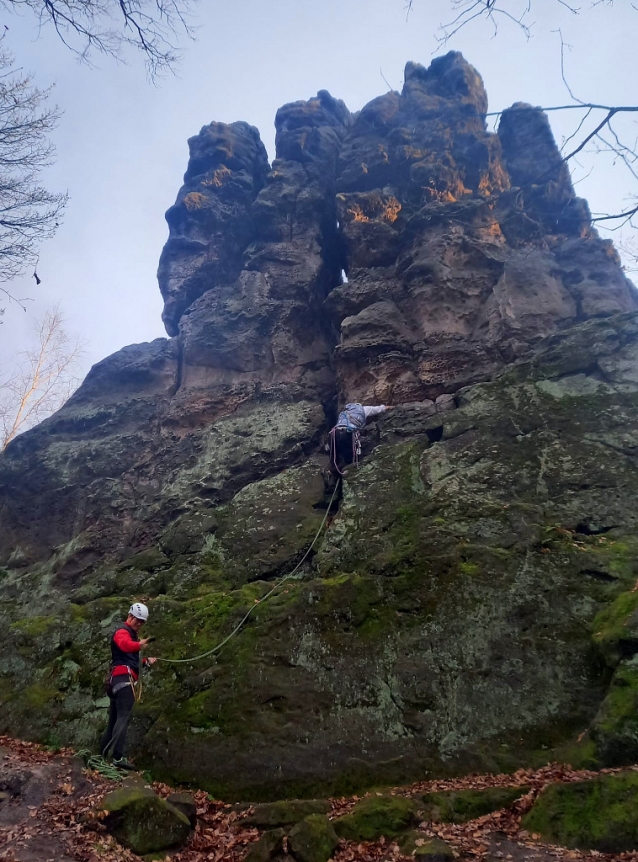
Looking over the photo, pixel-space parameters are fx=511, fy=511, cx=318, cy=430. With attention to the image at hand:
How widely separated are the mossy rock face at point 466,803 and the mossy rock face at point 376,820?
235mm

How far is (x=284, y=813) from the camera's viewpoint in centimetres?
564

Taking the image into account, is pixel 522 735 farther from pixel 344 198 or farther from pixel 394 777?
pixel 344 198

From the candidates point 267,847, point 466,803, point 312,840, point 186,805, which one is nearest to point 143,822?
point 186,805

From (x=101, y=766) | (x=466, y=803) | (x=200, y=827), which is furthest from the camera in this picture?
(x=101, y=766)

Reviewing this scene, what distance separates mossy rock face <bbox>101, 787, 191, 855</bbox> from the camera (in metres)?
5.13

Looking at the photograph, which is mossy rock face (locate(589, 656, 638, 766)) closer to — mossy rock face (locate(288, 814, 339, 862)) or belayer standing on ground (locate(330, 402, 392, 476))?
mossy rock face (locate(288, 814, 339, 862))

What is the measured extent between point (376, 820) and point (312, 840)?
0.78 m

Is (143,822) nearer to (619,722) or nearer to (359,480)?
(619,722)

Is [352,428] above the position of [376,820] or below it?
above

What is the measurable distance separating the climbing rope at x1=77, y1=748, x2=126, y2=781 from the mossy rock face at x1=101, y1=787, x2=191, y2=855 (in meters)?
1.25

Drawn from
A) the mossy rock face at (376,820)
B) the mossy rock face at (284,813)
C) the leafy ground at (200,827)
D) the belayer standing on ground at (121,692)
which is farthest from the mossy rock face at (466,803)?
the belayer standing on ground at (121,692)

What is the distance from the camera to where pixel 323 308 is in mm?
18984

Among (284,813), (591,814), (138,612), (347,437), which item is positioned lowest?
(591,814)

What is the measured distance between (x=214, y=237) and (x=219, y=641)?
59.4 feet
